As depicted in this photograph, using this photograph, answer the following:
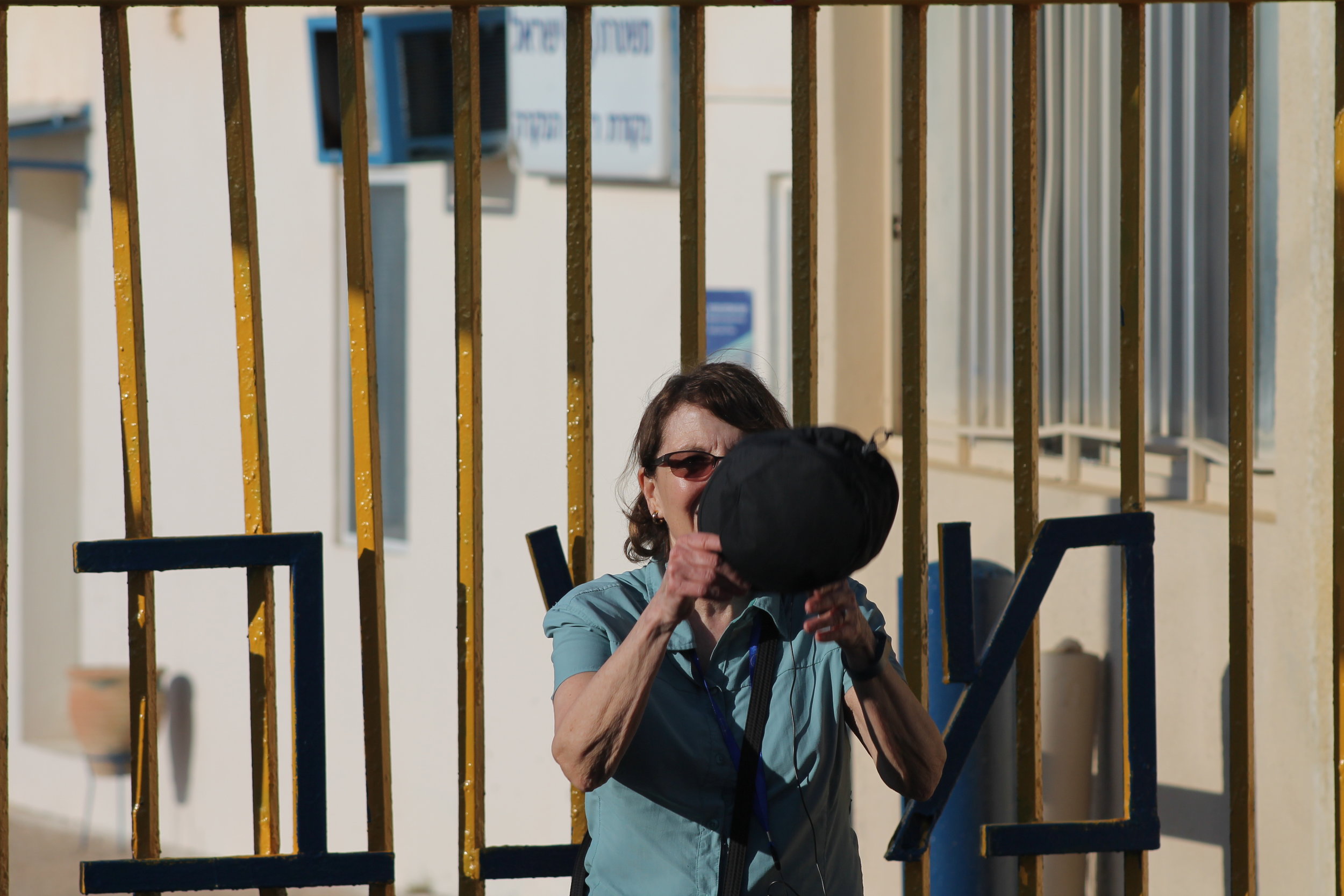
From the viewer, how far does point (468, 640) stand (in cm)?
259

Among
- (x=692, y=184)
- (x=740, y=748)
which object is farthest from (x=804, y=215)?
(x=740, y=748)

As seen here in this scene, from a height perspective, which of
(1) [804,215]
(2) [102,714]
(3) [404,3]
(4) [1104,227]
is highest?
(3) [404,3]

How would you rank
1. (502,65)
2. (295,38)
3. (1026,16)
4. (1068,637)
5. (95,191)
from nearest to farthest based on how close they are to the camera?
(1026,16), (1068,637), (502,65), (295,38), (95,191)

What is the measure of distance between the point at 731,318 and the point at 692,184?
2994mm

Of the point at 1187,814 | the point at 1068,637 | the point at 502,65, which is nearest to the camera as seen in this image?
the point at 1187,814

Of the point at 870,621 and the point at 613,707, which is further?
the point at 870,621

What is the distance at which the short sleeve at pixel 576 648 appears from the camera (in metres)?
2.04

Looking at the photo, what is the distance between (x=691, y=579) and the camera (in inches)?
74.7

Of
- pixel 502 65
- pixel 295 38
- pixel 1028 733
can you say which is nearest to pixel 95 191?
pixel 295 38

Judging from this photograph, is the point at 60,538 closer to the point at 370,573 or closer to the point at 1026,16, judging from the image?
the point at 370,573

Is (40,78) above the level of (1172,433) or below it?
above

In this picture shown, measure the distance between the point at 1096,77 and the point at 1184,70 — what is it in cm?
41

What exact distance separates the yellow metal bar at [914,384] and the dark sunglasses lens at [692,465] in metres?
0.59

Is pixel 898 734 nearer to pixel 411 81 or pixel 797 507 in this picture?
pixel 797 507
